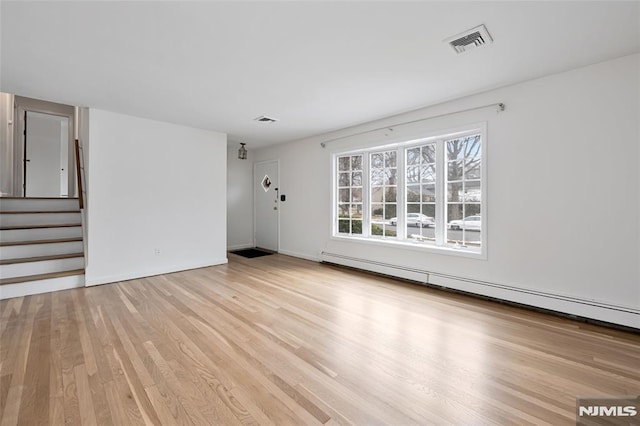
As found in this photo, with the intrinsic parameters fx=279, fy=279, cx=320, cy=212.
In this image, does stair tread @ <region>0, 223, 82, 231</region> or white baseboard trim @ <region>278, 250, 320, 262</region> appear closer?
stair tread @ <region>0, 223, 82, 231</region>

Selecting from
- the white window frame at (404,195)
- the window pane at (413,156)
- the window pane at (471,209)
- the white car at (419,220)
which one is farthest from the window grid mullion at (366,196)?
the window pane at (471,209)

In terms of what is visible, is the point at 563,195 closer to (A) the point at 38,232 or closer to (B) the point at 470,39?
(B) the point at 470,39

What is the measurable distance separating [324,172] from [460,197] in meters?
2.48

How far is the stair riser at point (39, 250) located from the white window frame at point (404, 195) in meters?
4.03

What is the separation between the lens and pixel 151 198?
4.38 m

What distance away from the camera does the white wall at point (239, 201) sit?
6.59 meters

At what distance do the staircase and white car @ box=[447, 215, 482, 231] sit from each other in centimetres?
511

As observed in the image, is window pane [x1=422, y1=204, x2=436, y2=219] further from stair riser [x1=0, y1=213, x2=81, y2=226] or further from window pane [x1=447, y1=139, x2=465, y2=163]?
stair riser [x1=0, y1=213, x2=81, y2=226]

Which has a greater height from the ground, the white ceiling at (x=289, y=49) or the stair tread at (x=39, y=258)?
the white ceiling at (x=289, y=49)

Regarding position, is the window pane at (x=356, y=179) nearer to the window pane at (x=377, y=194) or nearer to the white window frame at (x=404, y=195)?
the white window frame at (x=404, y=195)

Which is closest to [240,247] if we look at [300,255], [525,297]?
[300,255]

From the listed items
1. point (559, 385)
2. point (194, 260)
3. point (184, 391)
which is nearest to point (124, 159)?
point (194, 260)

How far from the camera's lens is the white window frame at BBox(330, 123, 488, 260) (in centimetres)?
337

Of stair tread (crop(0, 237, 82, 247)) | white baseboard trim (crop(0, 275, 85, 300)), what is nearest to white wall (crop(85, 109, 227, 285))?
white baseboard trim (crop(0, 275, 85, 300))
